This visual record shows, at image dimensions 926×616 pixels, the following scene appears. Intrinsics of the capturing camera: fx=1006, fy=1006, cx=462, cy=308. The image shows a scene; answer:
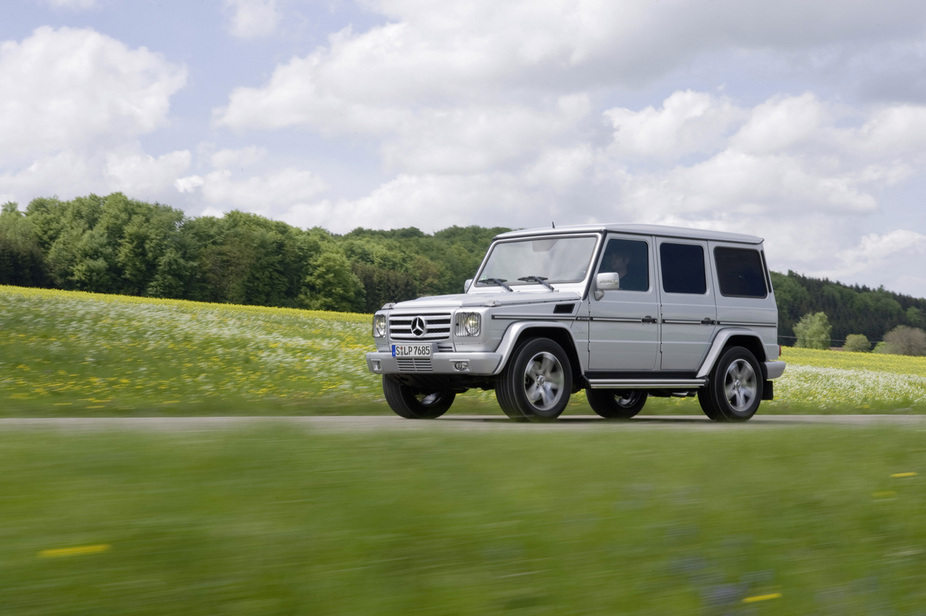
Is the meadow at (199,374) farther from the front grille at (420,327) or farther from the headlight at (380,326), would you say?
the front grille at (420,327)

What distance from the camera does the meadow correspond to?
1413cm

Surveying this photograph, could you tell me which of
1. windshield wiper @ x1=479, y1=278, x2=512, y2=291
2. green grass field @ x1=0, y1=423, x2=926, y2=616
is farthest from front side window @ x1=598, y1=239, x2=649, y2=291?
green grass field @ x1=0, y1=423, x2=926, y2=616

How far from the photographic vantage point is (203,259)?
83.1 metres

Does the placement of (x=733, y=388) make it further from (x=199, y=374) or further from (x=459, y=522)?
(x=459, y=522)

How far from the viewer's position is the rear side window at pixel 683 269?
12.2m

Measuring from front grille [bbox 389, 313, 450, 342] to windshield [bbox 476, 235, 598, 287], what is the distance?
4.29 ft

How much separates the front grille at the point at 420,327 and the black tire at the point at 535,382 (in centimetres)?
82

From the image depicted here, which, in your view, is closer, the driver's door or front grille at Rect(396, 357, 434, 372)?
front grille at Rect(396, 357, 434, 372)

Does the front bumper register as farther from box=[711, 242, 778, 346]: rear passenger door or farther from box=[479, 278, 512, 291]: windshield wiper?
box=[711, 242, 778, 346]: rear passenger door

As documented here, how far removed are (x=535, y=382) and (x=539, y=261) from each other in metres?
1.85

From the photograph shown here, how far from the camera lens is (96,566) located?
132 inches

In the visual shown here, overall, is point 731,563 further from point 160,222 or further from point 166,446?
point 160,222

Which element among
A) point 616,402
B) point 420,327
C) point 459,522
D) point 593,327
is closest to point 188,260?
point 616,402

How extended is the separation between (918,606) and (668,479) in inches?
50.8
